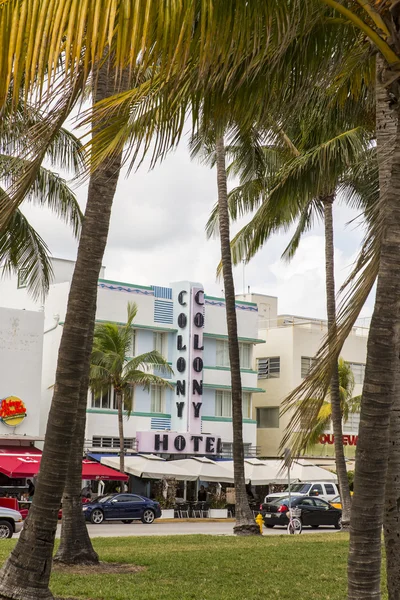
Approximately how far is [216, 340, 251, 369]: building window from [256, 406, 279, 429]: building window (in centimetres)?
473

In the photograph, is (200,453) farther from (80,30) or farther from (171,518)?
(80,30)

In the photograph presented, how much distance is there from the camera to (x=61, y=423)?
999 cm

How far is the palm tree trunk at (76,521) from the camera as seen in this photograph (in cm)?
1405

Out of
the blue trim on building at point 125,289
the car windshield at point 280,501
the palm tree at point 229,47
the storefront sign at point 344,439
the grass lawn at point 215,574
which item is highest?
the blue trim on building at point 125,289

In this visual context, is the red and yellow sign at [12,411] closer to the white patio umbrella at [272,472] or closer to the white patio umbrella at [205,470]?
the white patio umbrella at [205,470]

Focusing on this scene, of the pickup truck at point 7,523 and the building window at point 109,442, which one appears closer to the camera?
the pickup truck at point 7,523

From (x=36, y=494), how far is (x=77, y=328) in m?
2.02

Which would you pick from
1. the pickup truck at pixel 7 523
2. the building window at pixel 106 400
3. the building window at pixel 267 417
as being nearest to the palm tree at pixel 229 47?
the pickup truck at pixel 7 523

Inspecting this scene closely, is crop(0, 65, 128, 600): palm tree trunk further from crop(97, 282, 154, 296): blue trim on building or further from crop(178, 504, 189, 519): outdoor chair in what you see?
crop(97, 282, 154, 296): blue trim on building

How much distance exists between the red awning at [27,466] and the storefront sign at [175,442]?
23.6 ft

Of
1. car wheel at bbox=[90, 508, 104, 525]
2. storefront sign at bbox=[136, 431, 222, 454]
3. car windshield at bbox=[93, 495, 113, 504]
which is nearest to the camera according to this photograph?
car wheel at bbox=[90, 508, 104, 525]

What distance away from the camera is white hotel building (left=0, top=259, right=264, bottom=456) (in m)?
47.2

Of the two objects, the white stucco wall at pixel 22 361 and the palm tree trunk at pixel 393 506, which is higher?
the white stucco wall at pixel 22 361

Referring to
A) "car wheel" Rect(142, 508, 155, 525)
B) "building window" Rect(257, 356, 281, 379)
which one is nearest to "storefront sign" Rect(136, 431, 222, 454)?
"car wheel" Rect(142, 508, 155, 525)
